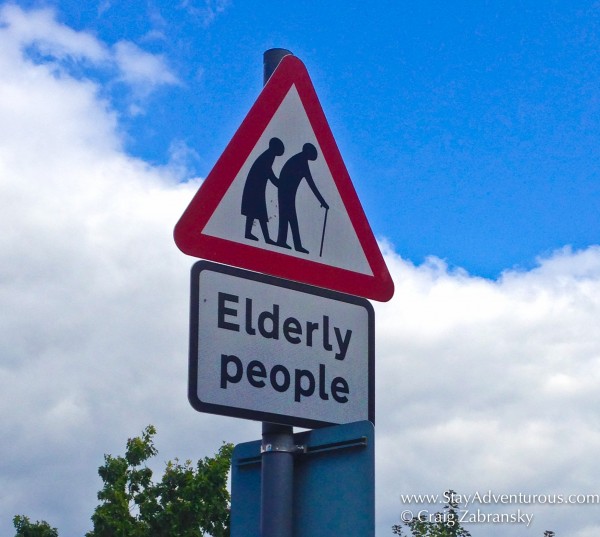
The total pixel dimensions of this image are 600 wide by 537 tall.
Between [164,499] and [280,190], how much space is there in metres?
19.3

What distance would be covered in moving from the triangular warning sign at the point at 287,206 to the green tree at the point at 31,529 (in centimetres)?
2160

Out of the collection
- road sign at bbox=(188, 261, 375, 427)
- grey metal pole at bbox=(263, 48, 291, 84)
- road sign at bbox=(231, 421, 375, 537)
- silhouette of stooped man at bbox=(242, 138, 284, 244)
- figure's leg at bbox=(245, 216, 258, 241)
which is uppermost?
grey metal pole at bbox=(263, 48, 291, 84)

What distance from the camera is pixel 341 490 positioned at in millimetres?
2410

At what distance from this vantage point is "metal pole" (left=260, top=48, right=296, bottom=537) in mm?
2469

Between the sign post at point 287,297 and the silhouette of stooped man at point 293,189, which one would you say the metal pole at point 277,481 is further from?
the silhouette of stooped man at point 293,189

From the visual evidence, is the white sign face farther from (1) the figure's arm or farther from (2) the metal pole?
(2) the metal pole

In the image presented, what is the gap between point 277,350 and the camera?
2.61 m

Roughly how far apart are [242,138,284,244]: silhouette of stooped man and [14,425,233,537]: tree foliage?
18210 mm

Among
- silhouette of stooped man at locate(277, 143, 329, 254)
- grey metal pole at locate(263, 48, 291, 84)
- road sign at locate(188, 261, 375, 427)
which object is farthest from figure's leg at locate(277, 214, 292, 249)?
grey metal pole at locate(263, 48, 291, 84)

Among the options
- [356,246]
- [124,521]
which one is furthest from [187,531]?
[356,246]

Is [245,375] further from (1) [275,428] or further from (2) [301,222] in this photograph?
(2) [301,222]

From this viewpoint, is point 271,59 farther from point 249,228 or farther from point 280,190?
point 249,228

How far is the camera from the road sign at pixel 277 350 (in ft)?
8.13

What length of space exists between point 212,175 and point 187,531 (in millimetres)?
18660
